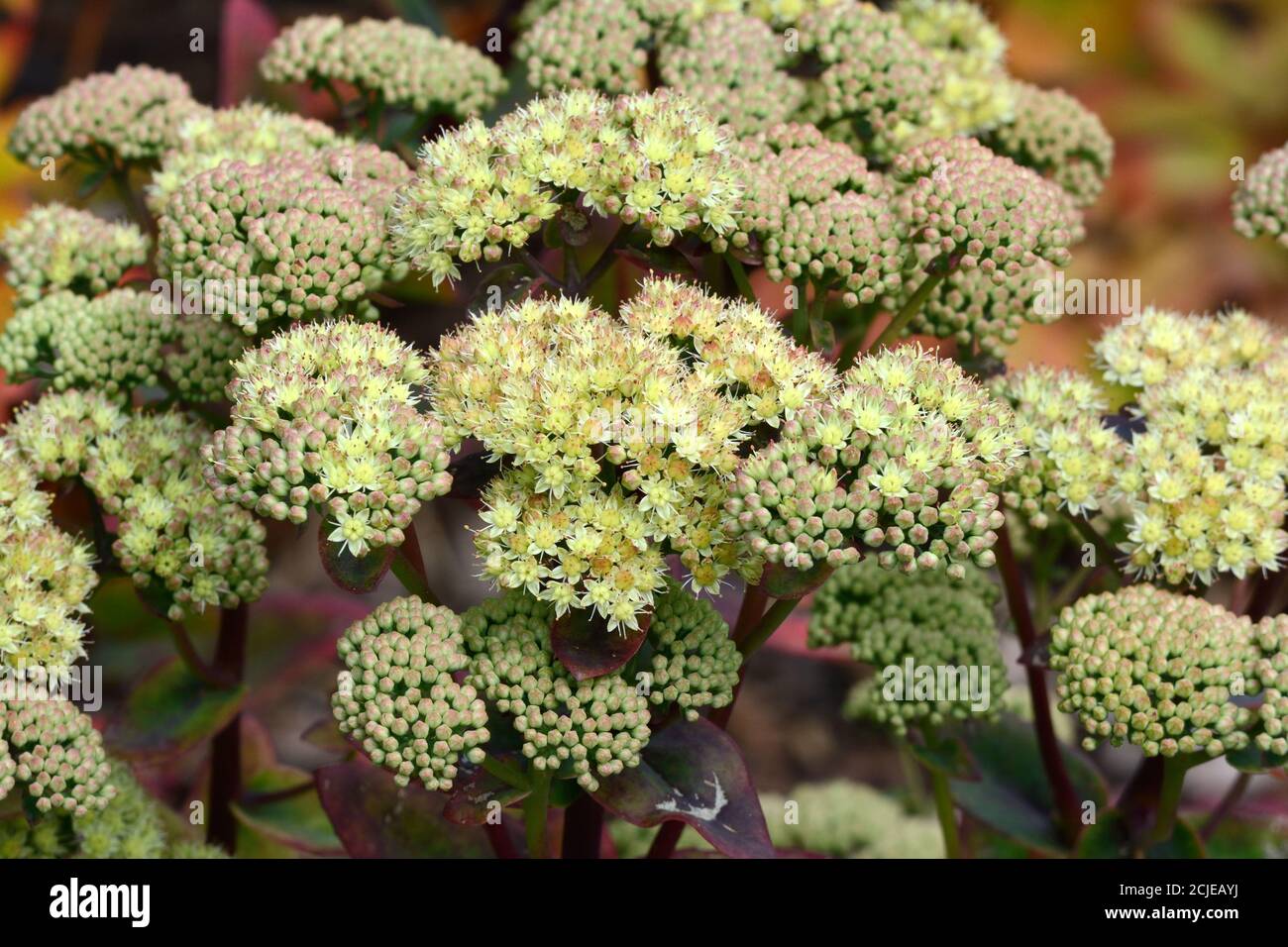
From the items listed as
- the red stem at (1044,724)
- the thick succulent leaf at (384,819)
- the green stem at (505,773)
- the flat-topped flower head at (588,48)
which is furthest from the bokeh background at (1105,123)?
the green stem at (505,773)

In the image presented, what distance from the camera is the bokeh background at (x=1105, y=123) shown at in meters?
3.09

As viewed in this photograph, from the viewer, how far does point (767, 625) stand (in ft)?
5.00

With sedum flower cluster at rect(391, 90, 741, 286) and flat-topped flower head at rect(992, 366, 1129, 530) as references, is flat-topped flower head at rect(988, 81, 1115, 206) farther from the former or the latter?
sedum flower cluster at rect(391, 90, 741, 286)

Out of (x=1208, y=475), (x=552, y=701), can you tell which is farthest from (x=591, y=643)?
(x=1208, y=475)

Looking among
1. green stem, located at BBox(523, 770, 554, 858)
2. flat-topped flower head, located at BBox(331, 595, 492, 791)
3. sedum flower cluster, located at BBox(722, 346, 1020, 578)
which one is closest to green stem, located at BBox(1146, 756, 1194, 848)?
sedum flower cluster, located at BBox(722, 346, 1020, 578)

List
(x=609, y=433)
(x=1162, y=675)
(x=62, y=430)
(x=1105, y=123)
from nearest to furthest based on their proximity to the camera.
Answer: (x=609, y=433) → (x=1162, y=675) → (x=62, y=430) → (x=1105, y=123)

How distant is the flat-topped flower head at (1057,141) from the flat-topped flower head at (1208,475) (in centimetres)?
41

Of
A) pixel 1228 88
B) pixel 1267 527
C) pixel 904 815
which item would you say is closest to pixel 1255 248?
pixel 1228 88

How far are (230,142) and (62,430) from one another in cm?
42

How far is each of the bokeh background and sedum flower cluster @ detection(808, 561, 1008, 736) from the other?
1.16 m

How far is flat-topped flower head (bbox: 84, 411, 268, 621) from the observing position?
163 centimetres

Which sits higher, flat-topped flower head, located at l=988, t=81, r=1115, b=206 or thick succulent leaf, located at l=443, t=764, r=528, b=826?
flat-topped flower head, located at l=988, t=81, r=1115, b=206

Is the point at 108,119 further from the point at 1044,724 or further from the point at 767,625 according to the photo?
the point at 1044,724

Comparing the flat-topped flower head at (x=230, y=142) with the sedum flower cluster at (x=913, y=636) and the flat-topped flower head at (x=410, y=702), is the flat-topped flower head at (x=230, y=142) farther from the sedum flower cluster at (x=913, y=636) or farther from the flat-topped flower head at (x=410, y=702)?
the sedum flower cluster at (x=913, y=636)
